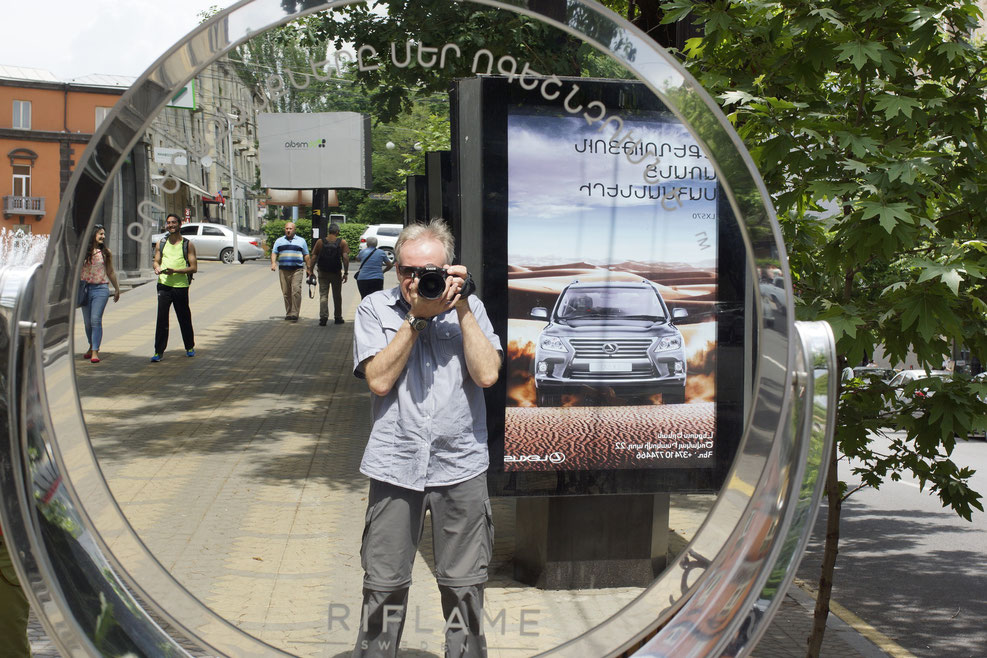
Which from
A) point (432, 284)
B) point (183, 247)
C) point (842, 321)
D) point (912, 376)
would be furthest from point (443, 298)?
point (912, 376)

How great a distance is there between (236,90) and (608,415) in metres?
1.77

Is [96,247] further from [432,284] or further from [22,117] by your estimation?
[22,117]

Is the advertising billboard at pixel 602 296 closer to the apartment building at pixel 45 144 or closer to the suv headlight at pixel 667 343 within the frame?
the suv headlight at pixel 667 343

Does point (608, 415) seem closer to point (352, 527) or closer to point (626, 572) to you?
point (626, 572)

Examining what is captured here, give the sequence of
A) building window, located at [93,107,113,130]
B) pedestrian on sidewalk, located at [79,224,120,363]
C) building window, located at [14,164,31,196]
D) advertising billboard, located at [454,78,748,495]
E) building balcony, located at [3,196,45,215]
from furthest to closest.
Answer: advertising billboard, located at [454,78,748,495] → building window, located at [14,164,31,196] → building balcony, located at [3,196,45,215] → pedestrian on sidewalk, located at [79,224,120,363] → building window, located at [93,107,113,130]

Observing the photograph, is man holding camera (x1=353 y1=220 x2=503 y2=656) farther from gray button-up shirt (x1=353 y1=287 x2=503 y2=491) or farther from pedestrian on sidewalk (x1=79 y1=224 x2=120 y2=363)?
pedestrian on sidewalk (x1=79 y1=224 x2=120 y2=363)

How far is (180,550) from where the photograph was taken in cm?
460

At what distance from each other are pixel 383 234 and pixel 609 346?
890 mm

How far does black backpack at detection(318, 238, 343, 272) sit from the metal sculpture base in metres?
1.52

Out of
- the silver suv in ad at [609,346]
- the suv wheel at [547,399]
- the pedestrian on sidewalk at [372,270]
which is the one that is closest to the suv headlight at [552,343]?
the silver suv in ad at [609,346]

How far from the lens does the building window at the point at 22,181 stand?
3.14 metres

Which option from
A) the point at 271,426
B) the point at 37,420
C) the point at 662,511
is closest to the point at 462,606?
the point at 37,420

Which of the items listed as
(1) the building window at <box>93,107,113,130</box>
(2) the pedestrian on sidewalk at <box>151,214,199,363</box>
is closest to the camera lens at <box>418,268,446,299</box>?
(2) the pedestrian on sidewalk at <box>151,214,199,363</box>

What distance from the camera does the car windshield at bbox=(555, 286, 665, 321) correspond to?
142 inches
